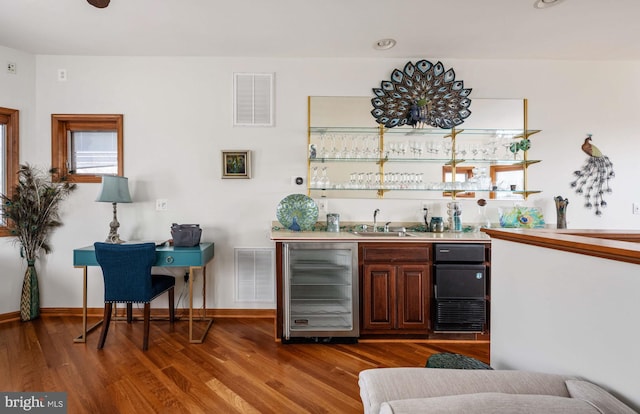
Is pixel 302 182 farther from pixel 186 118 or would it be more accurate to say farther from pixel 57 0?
pixel 57 0

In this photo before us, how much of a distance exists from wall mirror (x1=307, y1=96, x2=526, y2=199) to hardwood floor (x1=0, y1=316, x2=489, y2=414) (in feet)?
5.01

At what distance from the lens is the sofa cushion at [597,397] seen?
0.81 meters

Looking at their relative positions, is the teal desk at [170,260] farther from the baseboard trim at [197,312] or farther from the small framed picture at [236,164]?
the small framed picture at [236,164]

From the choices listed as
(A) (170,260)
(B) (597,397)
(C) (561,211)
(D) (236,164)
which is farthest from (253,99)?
(C) (561,211)

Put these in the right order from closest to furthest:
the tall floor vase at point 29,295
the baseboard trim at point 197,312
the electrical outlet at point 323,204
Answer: the tall floor vase at point 29,295 < the baseboard trim at point 197,312 < the electrical outlet at point 323,204

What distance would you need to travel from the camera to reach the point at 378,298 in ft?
8.21

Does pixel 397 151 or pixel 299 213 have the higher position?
Result: pixel 397 151

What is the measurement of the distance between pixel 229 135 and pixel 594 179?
403 centimetres

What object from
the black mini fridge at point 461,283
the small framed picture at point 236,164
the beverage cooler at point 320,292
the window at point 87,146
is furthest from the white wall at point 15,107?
the black mini fridge at point 461,283

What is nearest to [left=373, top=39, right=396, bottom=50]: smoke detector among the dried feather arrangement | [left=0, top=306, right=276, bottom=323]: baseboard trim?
[left=0, top=306, right=276, bottom=323]: baseboard trim

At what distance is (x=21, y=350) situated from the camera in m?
2.30

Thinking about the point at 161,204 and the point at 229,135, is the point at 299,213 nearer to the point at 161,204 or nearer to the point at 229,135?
the point at 229,135

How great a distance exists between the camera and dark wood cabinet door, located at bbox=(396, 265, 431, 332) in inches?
98.7

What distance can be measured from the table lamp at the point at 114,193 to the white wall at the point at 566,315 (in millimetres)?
3132
